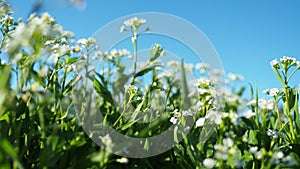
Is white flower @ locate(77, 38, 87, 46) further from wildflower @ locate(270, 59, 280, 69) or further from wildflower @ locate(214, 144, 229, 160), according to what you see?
wildflower @ locate(214, 144, 229, 160)

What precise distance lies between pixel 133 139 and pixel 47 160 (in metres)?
0.48

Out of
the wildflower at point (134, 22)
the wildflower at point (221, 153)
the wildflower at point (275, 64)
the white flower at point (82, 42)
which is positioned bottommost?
the wildflower at point (221, 153)

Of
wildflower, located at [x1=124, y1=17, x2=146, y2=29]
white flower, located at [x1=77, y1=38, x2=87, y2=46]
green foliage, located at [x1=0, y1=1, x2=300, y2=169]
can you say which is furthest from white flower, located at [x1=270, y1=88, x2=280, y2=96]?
white flower, located at [x1=77, y1=38, x2=87, y2=46]

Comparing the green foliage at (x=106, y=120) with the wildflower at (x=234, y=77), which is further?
the wildflower at (x=234, y=77)

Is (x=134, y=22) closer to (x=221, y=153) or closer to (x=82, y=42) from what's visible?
(x=82, y=42)

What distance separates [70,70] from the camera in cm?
170

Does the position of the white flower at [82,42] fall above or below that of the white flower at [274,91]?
above

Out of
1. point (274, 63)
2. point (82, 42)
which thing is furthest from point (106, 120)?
point (274, 63)

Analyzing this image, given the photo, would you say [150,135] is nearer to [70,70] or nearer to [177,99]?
[70,70]

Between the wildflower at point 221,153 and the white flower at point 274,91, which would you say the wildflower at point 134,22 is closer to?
the white flower at point 274,91

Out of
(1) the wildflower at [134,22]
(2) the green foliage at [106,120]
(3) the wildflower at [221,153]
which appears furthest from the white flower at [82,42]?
(3) the wildflower at [221,153]

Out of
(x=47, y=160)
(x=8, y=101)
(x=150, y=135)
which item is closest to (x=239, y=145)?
(x=150, y=135)

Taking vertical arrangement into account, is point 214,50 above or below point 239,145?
above

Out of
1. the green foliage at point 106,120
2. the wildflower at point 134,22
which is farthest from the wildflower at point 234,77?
the wildflower at point 134,22
